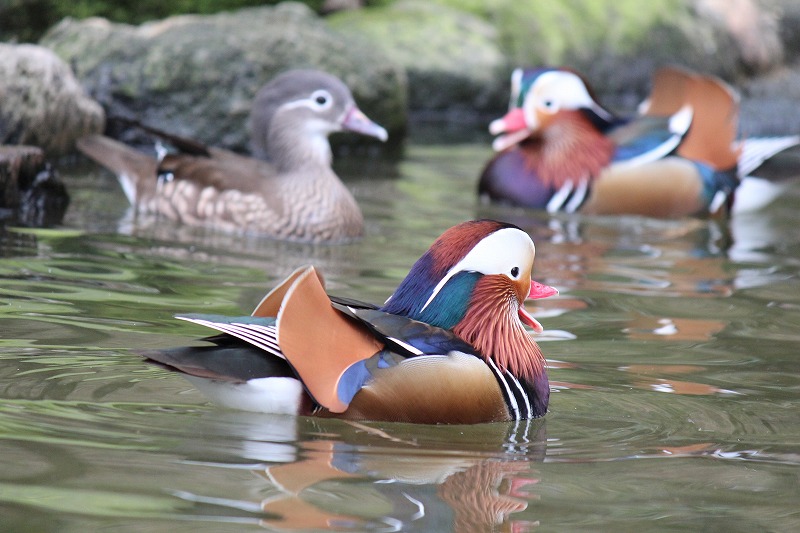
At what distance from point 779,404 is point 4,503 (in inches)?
94.3

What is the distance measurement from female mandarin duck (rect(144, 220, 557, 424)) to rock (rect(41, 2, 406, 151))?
636cm

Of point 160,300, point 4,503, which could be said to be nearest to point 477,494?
point 4,503

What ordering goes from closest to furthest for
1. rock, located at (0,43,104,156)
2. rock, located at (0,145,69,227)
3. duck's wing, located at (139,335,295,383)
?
duck's wing, located at (139,335,295,383)
rock, located at (0,145,69,227)
rock, located at (0,43,104,156)

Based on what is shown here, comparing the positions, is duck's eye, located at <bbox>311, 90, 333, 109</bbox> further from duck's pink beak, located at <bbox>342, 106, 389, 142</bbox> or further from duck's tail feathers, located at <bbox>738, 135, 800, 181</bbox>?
duck's tail feathers, located at <bbox>738, 135, 800, 181</bbox>

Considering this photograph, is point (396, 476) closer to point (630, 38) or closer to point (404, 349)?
point (404, 349)

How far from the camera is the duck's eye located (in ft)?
24.6

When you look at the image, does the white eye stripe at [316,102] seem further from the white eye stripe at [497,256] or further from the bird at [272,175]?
the white eye stripe at [497,256]

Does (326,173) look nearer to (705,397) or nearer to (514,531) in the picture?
(705,397)

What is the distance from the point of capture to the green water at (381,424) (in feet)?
9.87

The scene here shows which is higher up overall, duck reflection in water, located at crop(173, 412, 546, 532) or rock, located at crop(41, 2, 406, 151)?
rock, located at crop(41, 2, 406, 151)

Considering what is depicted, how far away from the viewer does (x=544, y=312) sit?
544 centimetres

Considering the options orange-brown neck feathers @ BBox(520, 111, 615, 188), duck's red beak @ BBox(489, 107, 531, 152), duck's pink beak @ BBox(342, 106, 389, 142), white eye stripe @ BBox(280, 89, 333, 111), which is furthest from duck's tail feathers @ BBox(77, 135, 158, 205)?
orange-brown neck feathers @ BBox(520, 111, 615, 188)

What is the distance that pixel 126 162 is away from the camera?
768 centimetres

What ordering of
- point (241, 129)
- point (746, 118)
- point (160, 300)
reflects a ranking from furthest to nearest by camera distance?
point (746, 118) < point (241, 129) < point (160, 300)
